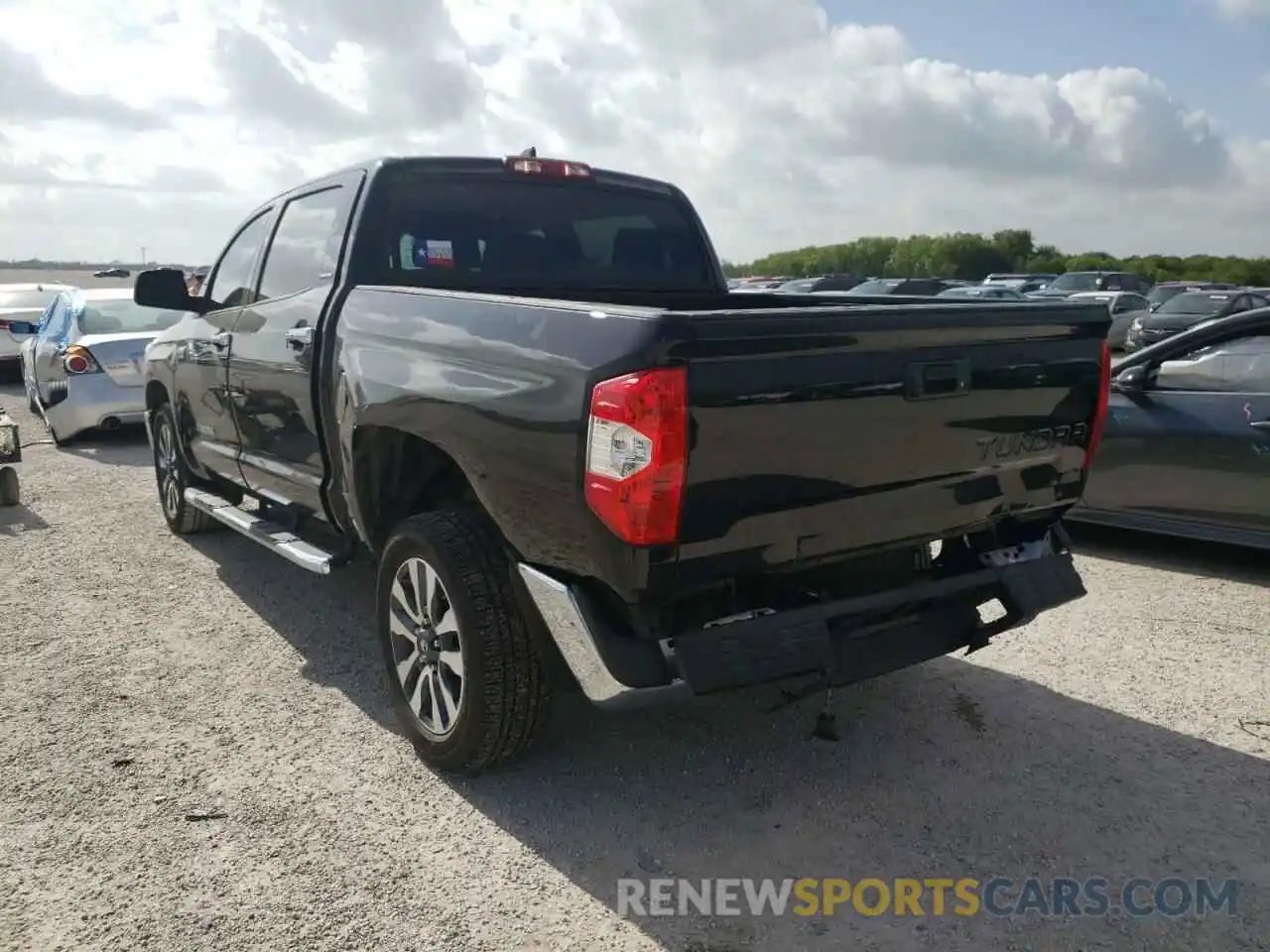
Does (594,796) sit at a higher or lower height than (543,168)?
lower

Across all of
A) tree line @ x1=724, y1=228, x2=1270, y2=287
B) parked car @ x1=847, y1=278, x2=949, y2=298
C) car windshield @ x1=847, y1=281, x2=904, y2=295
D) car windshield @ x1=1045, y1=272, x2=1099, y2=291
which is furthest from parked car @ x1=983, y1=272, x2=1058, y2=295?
tree line @ x1=724, y1=228, x2=1270, y2=287

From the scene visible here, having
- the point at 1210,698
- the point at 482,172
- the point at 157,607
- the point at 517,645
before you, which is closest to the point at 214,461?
the point at 157,607

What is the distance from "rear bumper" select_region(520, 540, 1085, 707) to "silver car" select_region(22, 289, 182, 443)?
8147mm

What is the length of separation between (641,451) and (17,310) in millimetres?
15183

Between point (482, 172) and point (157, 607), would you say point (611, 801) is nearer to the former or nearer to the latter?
point (482, 172)

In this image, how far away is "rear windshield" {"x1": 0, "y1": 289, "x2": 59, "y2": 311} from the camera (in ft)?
49.5

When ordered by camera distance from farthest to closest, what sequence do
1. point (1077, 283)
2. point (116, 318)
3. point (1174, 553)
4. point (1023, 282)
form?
point (1023, 282) → point (1077, 283) → point (116, 318) → point (1174, 553)

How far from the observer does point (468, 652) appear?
328 cm

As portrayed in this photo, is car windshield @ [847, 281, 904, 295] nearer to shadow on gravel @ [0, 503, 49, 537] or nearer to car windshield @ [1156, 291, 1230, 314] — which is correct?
car windshield @ [1156, 291, 1230, 314]

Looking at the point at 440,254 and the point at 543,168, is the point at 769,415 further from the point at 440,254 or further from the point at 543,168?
the point at 543,168

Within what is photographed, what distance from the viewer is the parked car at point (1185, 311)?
63.9 feet

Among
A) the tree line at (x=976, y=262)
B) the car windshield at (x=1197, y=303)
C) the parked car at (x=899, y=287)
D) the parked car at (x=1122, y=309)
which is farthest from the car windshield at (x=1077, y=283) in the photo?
the tree line at (x=976, y=262)

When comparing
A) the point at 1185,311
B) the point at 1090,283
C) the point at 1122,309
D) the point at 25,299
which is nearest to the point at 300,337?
the point at 25,299

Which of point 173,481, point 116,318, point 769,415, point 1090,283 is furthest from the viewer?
point 1090,283
